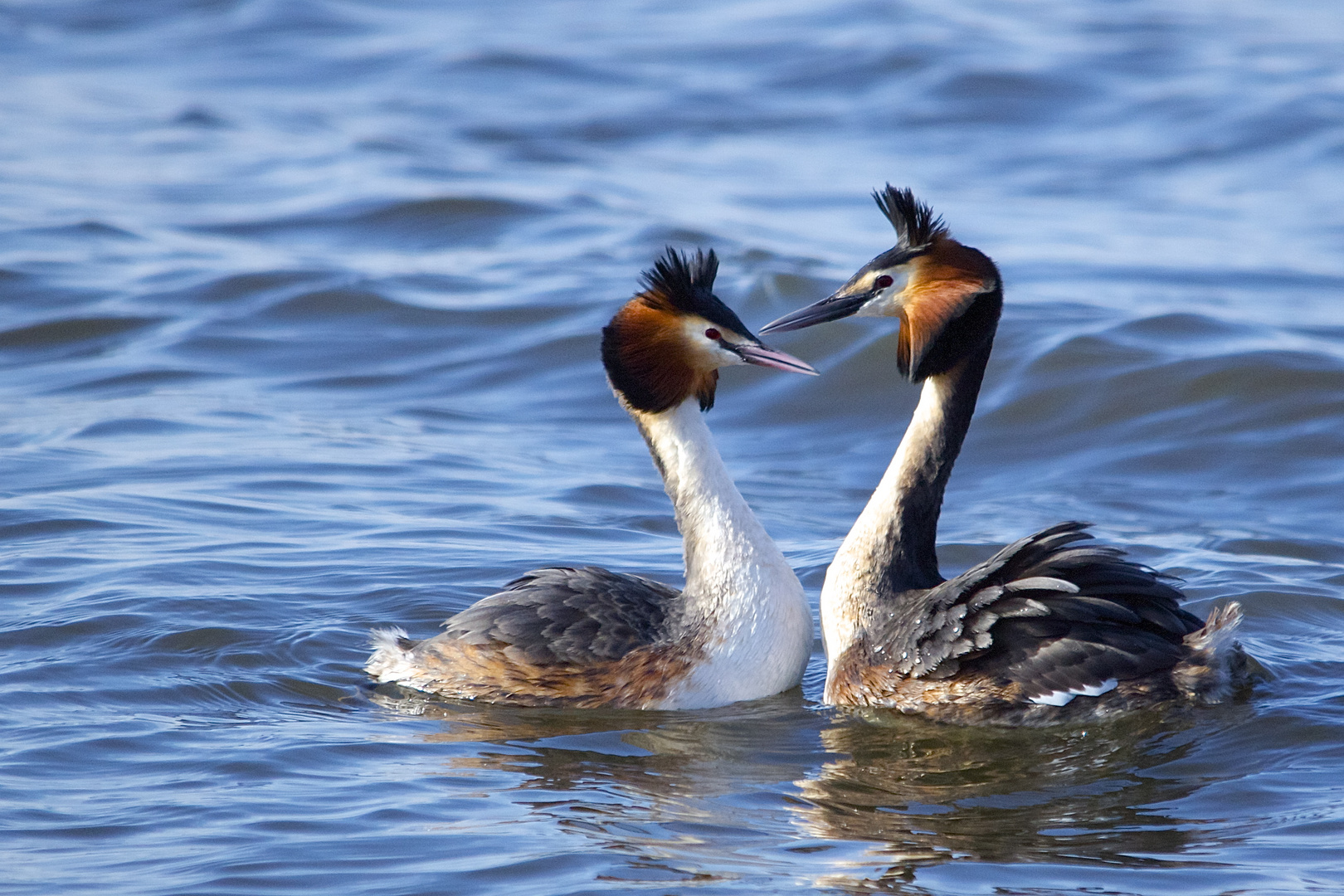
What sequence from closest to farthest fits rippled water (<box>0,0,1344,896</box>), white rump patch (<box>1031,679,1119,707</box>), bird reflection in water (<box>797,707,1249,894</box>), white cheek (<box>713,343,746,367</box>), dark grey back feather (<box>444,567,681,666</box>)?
1. bird reflection in water (<box>797,707,1249,894</box>)
2. rippled water (<box>0,0,1344,896</box>)
3. white rump patch (<box>1031,679,1119,707</box>)
4. dark grey back feather (<box>444,567,681,666</box>)
5. white cheek (<box>713,343,746,367</box>)

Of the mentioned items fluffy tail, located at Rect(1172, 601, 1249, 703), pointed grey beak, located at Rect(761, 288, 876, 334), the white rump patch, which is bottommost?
the white rump patch

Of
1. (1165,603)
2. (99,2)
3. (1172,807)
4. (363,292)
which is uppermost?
(99,2)

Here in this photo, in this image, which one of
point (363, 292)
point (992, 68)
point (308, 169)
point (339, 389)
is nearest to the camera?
point (339, 389)

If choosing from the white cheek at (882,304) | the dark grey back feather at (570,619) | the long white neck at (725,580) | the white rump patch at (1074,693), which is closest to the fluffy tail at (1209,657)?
the white rump patch at (1074,693)

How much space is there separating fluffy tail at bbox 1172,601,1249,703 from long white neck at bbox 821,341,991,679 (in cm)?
103

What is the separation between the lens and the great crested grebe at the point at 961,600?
5.96m

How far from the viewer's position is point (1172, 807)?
219 inches

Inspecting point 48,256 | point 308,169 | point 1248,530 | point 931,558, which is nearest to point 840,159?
point 308,169

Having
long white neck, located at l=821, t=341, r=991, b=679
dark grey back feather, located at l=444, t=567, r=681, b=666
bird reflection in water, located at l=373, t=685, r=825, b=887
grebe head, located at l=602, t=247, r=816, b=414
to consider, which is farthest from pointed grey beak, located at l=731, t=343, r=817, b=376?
bird reflection in water, located at l=373, t=685, r=825, b=887

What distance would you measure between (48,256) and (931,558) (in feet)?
29.9

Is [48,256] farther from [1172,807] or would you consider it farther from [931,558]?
[1172,807]

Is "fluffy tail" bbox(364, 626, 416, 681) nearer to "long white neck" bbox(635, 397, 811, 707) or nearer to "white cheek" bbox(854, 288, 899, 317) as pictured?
"long white neck" bbox(635, 397, 811, 707)

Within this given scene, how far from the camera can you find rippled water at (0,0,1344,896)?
5.42 metres

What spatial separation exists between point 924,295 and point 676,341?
0.93m
